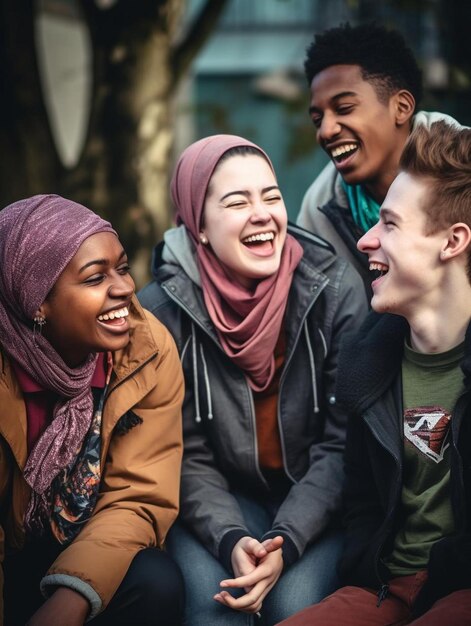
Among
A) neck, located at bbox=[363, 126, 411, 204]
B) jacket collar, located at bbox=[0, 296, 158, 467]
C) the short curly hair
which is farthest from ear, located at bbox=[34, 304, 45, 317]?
the short curly hair

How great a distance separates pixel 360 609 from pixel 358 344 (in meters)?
0.86

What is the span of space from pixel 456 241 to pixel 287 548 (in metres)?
1.23

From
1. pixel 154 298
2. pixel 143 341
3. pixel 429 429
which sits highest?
pixel 154 298

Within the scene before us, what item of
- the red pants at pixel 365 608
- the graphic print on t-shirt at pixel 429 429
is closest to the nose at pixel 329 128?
the graphic print on t-shirt at pixel 429 429

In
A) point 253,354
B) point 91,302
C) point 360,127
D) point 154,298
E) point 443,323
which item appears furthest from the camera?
point 360,127

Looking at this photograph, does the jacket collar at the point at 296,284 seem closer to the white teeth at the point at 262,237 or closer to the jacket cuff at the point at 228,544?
the white teeth at the point at 262,237

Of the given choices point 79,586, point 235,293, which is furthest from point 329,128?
point 79,586

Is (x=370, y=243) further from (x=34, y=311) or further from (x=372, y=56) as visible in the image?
(x=372, y=56)

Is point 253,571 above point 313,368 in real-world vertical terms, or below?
below

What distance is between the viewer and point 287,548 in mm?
3256

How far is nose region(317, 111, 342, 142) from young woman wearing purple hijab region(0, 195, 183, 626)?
1201 mm

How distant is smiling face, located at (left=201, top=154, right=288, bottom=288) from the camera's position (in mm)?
3586

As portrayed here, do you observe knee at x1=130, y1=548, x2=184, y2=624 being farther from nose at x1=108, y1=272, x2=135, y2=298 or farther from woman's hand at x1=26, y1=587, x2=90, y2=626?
nose at x1=108, y1=272, x2=135, y2=298

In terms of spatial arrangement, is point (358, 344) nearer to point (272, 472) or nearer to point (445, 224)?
point (445, 224)
